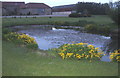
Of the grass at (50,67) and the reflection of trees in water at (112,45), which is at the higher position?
the grass at (50,67)

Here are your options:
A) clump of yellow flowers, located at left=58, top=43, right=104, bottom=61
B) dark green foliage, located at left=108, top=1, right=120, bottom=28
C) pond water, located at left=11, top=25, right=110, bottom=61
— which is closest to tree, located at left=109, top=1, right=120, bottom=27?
dark green foliage, located at left=108, top=1, right=120, bottom=28

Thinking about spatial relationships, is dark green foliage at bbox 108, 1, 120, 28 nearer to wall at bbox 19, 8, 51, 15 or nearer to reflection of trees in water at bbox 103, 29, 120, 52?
reflection of trees in water at bbox 103, 29, 120, 52

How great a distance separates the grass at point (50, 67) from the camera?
575cm

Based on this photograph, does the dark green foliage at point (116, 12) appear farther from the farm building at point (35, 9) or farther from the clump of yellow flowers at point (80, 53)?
the farm building at point (35, 9)

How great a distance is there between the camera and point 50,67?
635 centimetres

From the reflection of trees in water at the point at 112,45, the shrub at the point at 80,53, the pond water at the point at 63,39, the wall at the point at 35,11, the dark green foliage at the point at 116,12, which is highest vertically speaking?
the wall at the point at 35,11

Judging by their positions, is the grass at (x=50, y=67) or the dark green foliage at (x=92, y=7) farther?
the dark green foliage at (x=92, y=7)

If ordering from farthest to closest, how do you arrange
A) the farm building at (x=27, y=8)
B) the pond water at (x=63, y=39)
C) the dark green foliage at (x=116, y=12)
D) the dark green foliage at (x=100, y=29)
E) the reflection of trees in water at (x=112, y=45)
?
the farm building at (x=27, y=8)
the dark green foliage at (x=116, y=12)
the dark green foliage at (x=100, y=29)
the pond water at (x=63, y=39)
the reflection of trees in water at (x=112, y=45)

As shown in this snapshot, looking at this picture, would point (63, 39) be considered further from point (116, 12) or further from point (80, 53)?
point (116, 12)

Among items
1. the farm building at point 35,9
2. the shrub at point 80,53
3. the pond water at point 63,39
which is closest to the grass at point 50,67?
the shrub at point 80,53

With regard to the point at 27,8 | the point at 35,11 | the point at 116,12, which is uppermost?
the point at 27,8

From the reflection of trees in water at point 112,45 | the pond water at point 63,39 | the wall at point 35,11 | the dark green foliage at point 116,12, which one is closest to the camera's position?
the reflection of trees in water at point 112,45

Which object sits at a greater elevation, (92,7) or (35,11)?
(92,7)

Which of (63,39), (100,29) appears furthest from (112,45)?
(100,29)
